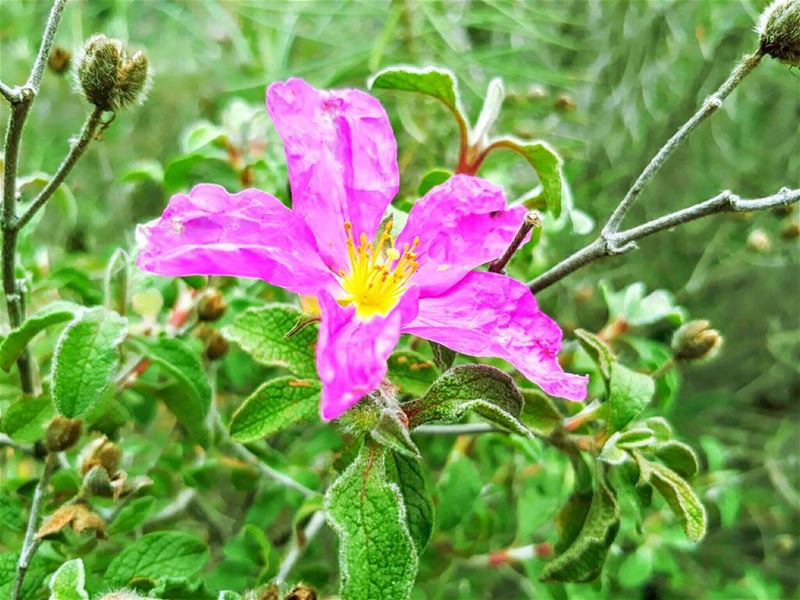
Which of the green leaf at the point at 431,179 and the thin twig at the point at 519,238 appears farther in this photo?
the green leaf at the point at 431,179

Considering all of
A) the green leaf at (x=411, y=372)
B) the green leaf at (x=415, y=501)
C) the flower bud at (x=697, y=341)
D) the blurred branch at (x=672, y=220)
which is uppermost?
the blurred branch at (x=672, y=220)

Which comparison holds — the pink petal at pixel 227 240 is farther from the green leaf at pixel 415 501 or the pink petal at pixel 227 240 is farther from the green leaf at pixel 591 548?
the green leaf at pixel 591 548

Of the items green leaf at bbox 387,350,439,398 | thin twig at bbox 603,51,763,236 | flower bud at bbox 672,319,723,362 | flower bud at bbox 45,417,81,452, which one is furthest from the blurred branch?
flower bud at bbox 45,417,81,452

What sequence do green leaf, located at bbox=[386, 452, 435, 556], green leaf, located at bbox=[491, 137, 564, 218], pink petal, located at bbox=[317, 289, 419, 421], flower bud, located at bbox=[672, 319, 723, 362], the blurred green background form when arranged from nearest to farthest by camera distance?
pink petal, located at bbox=[317, 289, 419, 421] < green leaf, located at bbox=[386, 452, 435, 556] < green leaf, located at bbox=[491, 137, 564, 218] < flower bud, located at bbox=[672, 319, 723, 362] < the blurred green background

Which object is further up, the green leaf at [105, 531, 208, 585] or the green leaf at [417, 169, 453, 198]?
the green leaf at [417, 169, 453, 198]

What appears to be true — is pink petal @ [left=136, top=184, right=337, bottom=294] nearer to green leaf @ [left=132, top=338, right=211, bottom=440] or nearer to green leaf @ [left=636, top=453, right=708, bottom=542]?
green leaf @ [left=132, top=338, right=211, bottom=440]

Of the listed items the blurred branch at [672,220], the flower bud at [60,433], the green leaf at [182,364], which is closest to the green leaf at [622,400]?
the blurred branch at [672,220]
